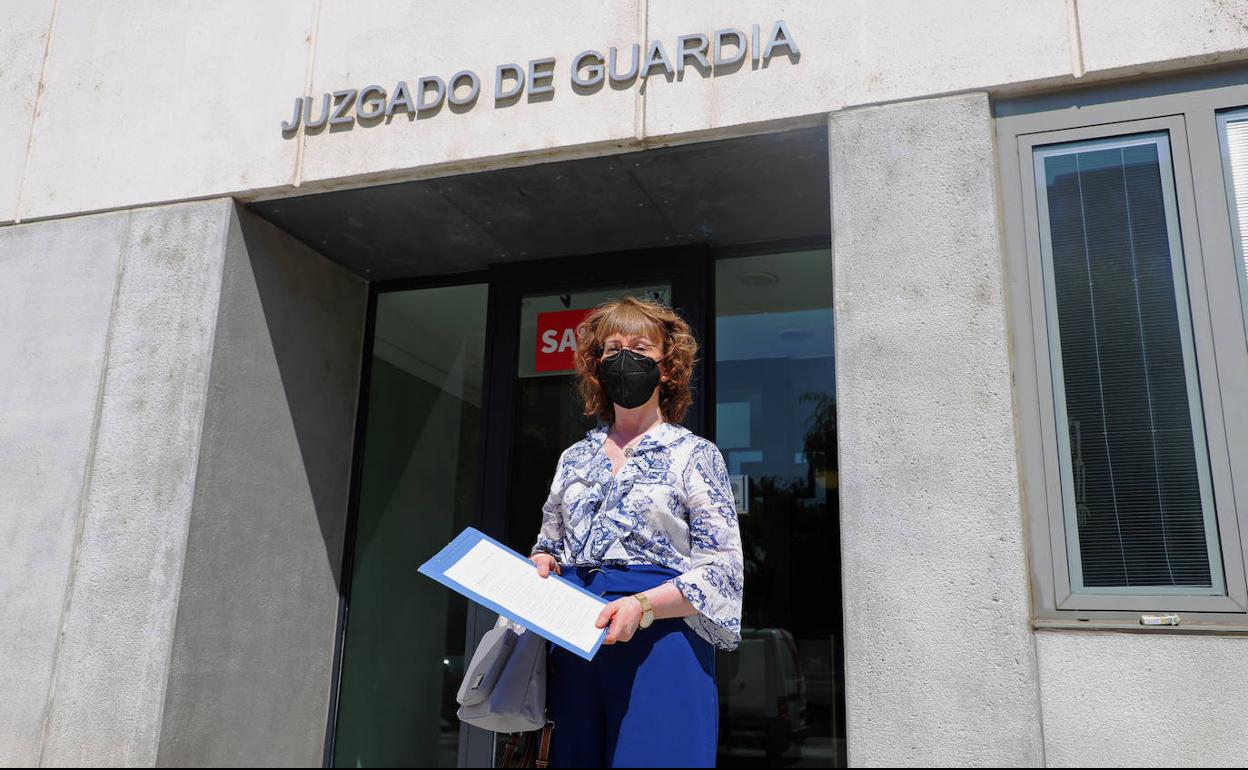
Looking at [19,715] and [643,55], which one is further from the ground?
[643,55]

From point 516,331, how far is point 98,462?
2.15 metres

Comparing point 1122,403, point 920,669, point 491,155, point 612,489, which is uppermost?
point 491,155

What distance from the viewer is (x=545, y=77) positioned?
15.0 ft

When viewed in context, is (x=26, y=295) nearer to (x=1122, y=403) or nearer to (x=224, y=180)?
(x=224, y=180)

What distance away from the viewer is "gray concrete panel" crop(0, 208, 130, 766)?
4559mm

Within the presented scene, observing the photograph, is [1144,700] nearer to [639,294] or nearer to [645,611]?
[645,611]

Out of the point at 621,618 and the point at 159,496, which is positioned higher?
the point at 159,496

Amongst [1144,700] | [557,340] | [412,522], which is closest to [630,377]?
[1144,700]

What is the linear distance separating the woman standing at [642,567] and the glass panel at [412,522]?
2330mm

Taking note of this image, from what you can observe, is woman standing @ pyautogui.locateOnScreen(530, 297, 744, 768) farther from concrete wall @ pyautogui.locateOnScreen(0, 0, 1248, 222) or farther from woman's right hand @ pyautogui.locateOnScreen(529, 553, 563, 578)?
concrete wall @ pyautogui.locateOnScreen(0, 0, 1248, 222)

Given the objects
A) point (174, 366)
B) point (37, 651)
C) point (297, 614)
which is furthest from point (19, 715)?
point (174, 366)

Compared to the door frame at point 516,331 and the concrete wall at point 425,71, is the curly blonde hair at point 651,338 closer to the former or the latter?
the concrete wall at point 425,71

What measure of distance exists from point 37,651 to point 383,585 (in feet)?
6.06

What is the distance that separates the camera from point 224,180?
4.98 m
